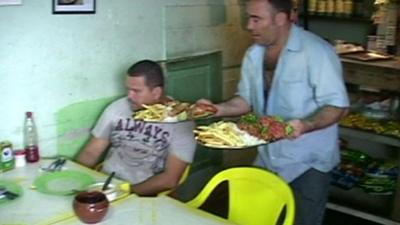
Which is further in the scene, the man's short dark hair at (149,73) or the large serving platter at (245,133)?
the man's short dark hair at (149,73)

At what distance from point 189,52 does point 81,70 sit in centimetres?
78

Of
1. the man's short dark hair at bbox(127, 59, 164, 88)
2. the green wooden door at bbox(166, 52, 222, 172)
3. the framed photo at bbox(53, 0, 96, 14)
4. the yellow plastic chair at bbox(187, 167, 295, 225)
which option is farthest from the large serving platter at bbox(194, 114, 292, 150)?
the green wooden door at bbox(166, 52, 222, 172)

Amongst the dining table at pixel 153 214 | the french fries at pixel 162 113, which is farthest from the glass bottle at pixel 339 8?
the dining table at pixel 153 214

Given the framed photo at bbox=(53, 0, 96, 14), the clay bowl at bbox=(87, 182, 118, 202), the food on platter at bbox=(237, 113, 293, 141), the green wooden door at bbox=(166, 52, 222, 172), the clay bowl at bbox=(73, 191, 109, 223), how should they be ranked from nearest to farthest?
the clay bowl at bbox=(73, 191, 109, 223), the clay bowl at bbox=(87, 182, 118, 202), the food on platter at bbox=(237, 113, 293, 141), the framed photo at bbox=(53, 0, 96, 14), the green wooden door at bbox=(166, 52, 222, 172)

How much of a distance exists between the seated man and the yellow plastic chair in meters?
0.34

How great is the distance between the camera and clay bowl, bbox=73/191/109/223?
5.45ft

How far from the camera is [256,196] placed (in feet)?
6.83

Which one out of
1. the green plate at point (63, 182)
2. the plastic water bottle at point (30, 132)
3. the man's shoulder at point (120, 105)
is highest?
the man's shoulder at point (120, 105)

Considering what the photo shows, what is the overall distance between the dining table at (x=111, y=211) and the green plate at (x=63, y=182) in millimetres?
17

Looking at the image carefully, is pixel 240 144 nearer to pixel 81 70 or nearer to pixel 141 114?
pixel 141 114

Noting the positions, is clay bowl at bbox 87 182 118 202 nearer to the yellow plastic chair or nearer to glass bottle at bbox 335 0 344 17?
the yellow plastic chair

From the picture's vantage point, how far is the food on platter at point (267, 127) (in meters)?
2.00

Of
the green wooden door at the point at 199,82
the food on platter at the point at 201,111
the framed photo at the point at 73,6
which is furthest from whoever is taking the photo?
the green wooden door at the point at 199,82

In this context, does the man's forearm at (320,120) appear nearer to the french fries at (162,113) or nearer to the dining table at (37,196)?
the french fries at (162,113)
